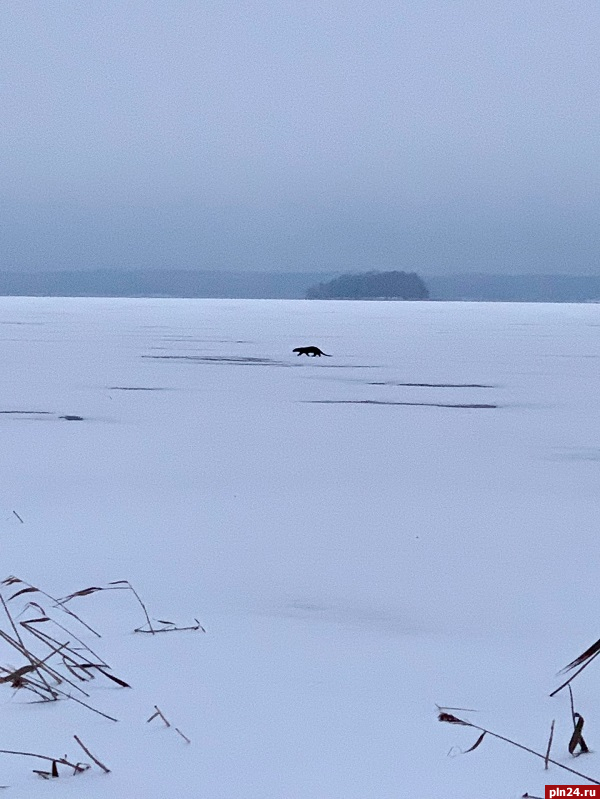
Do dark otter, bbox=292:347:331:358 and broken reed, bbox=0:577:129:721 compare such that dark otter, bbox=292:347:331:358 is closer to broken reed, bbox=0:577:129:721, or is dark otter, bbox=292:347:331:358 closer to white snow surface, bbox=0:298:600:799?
white snow surface, bbox=0:298:600:799

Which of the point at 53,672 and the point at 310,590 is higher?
the point at 310,590

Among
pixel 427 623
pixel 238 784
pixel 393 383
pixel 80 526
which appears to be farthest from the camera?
pixel 393 383

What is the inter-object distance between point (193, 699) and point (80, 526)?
7.18 ft

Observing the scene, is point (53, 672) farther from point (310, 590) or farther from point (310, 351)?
point (310, 351)

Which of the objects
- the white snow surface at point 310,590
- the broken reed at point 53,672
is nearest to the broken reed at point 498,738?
the white snow surface at point 310,590

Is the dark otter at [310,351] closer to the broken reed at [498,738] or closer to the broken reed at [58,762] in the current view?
the broken reed at [498,738]

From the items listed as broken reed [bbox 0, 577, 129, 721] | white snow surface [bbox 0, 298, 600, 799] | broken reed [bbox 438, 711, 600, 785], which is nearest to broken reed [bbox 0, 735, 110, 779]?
white snow surface [bbox 0, 298, 600, 799]

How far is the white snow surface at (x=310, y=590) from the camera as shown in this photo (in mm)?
2381

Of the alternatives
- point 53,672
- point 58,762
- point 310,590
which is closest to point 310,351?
point 310,590

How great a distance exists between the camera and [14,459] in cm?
664

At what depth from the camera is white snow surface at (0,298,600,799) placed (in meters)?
2.38

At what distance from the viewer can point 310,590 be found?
12.6 feet

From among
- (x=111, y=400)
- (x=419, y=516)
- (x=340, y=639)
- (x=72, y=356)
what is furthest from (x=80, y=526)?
(x=72, y=356)

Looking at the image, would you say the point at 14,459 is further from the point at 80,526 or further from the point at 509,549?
the point at 509,549
